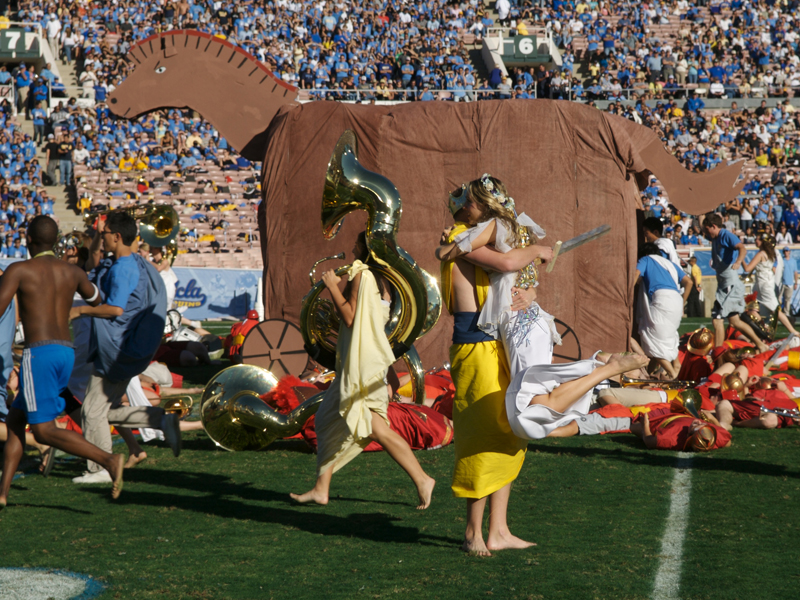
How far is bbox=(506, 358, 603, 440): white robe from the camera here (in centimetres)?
381

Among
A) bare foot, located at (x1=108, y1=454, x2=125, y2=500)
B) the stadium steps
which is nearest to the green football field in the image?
bare foot, located at (x1=108, y1=454, x2=125, y2=500)

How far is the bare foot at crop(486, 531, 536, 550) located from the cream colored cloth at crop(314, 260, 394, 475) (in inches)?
39.2

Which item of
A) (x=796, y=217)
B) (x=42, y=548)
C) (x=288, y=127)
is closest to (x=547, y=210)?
(x=288, y=127)

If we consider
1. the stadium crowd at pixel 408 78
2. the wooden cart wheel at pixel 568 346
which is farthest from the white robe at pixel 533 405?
the stadium crowd at pixel 408 78

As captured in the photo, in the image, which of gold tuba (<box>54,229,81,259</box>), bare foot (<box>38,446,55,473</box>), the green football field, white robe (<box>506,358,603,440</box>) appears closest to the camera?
the green football field

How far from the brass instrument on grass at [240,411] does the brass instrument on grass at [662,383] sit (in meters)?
4.02

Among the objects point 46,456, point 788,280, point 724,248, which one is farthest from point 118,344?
point 788,280

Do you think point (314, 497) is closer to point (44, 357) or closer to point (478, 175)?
point (44, 357)

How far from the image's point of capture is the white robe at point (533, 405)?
12.5 feet

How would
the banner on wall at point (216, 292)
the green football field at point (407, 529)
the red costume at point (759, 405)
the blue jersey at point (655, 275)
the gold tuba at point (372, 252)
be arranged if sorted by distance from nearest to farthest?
the green football field at point (407, 529) < the gold tuba at point (372, 252) < the red costume at point (759, 405) < the blue jersey at point (655, 275) < the banner on wall at point (216, 292)

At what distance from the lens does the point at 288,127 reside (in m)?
9.48

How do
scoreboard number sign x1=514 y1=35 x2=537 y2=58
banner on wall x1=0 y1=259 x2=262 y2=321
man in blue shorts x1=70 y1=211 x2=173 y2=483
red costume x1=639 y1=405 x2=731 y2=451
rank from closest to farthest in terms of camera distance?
man in blue shorts x1=70 y1=211 x2=173 y2=483 → red costume x1=639 y1=405 x2=731 y2=451 → banner on wall x1=0 y1=259 x2=262 y2=321 → scoreboard number sign x1=514 y1=35 x2=537 y2=58

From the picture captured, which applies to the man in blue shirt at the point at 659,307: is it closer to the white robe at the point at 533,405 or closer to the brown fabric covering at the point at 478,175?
the brown fabric covering at the point at 478,175

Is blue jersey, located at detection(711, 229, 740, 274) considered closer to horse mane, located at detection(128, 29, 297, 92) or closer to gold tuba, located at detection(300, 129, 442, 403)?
horse mane, located at detection(128, 29, 297, 92)
